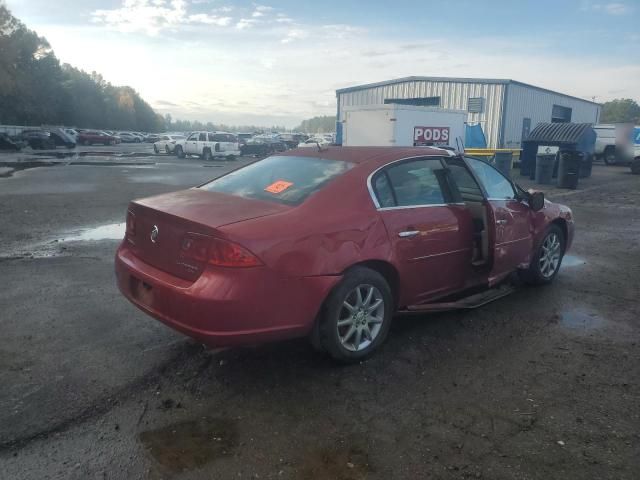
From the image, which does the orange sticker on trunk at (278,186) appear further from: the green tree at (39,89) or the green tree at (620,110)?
the green tree at (620,110)

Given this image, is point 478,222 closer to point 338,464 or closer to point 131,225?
point 338,464

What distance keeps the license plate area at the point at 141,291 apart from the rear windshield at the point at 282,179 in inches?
37.9

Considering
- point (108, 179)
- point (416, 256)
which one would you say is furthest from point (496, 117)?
point (416, 256)

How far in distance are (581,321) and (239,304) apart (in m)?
3.27

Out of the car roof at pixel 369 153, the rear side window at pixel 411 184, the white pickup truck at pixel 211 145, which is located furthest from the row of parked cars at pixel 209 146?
the rear side window at pixel 411 184

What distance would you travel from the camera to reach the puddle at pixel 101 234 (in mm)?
7887

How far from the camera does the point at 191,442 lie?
2.79m

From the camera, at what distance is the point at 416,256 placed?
13.1 feet

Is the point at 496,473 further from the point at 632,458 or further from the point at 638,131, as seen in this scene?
the point at 638,131

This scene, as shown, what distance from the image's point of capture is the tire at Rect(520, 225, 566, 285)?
5.45 m

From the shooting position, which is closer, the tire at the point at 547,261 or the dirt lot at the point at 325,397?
the dirt lot at the point at 325,397

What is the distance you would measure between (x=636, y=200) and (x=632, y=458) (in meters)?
13.8

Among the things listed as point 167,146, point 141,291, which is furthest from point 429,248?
point 167,146

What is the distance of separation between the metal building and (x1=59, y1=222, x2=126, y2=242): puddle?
14484mm
